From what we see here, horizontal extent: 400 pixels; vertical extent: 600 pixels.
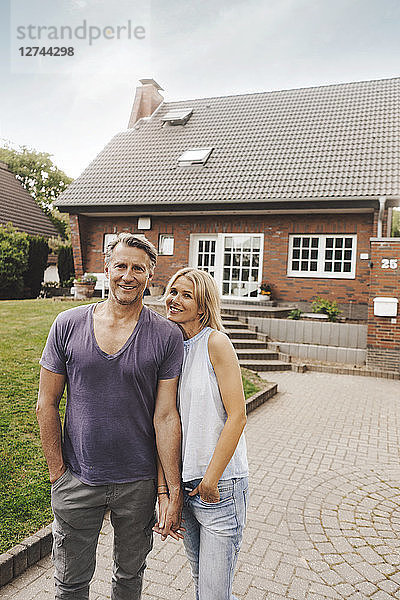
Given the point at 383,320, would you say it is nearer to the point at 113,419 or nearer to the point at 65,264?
the point at 113,419

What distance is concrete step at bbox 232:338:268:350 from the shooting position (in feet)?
38.6

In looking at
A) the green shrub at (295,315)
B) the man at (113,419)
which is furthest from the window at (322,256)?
the man at (113,419)

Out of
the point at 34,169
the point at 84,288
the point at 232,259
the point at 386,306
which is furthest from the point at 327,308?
the point at 34,169

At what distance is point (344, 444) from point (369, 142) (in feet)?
39.5

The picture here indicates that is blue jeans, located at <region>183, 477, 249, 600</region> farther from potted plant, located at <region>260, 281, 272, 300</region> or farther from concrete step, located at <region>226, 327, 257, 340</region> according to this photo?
potted plant, located at <region>260, 281, 272, 300</region>

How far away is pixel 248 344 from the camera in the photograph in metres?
11.9

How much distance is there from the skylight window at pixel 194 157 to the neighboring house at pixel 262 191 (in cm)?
4

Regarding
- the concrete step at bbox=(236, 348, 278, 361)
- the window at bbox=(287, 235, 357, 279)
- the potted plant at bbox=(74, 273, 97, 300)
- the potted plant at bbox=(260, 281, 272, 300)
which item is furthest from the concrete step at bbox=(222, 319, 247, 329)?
the potted plant at bbox=(74, 273, 97, 300)

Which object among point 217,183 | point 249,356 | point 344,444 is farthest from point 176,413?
point 217,183

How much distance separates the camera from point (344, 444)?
20.2 ft

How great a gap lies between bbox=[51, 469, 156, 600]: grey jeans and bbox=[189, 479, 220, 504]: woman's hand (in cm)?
27

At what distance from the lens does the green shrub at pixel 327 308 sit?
43.2ft

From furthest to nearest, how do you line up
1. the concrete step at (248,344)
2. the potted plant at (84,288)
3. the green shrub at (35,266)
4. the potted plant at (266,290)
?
the green shrub at (35,266) < the potted plant at (84,288) < the potted plant at (266,290) < the concrete step at (248,344)

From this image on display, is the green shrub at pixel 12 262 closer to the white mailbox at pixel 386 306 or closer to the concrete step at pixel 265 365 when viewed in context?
the concrete step at pixel 265 365
